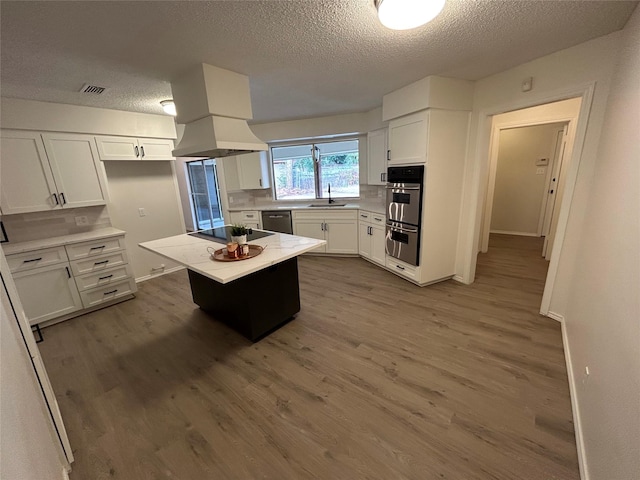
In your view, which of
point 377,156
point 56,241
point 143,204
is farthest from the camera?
point 377,156

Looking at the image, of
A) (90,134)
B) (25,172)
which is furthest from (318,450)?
(90,134)

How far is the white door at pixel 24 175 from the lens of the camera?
103 inches

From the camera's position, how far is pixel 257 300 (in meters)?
2.35

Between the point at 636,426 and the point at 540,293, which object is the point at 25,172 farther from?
the point at 540,293

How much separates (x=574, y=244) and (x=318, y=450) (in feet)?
8.94

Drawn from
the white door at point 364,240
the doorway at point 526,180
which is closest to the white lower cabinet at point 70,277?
the white door at point 364,240

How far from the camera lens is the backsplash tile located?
114 inches

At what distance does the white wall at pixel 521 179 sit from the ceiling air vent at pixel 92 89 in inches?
256

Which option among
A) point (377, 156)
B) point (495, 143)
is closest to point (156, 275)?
point (377, 156)

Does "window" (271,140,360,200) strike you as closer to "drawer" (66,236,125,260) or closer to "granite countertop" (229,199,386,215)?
"granite countertop" (229,199,386,215)

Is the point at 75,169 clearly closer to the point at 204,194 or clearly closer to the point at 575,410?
the point at 204,194

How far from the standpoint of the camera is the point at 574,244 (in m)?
2.31

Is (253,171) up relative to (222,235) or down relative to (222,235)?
up

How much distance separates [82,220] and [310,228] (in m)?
3.23
